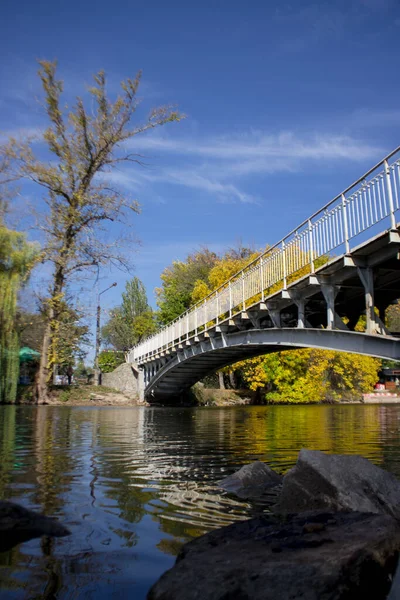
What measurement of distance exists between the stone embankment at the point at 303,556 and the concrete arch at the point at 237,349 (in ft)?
25.3

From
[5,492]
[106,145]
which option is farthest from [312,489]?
[106,145]

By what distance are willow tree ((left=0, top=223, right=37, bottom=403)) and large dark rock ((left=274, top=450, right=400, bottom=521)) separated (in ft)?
86.3

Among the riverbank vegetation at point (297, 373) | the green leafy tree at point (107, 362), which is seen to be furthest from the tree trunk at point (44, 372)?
the green leafy tree at point (107, 362)

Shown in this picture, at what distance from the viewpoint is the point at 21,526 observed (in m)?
Answer: 3.79

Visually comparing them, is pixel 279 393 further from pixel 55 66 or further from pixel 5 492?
pixel 5 492

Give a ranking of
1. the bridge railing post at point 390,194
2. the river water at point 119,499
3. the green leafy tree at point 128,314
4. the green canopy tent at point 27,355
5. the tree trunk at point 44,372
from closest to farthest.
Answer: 1. the river water at point 119,499
2. the bridge railing post at point 390,194
3. the tree trunk at point 44,372
4. the green canopy tent at point 27,355
5. the green leafy tree at point 128,314

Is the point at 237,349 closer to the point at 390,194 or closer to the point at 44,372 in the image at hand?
the point at 44,372

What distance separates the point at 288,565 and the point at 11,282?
28.3 m

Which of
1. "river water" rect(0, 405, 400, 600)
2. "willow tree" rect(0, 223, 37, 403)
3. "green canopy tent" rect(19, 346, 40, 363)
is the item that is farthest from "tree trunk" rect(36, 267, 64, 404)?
"river water" rect(0, 405, 400, 600)

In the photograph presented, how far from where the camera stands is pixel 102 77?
28516 mm

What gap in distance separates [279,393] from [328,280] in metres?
32.5

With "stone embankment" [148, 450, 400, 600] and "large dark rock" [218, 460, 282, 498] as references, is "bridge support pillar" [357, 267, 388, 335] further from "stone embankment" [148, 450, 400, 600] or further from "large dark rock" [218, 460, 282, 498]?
"stone embankment" [148, 450, 400, 600]

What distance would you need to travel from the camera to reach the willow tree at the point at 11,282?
28500 mm

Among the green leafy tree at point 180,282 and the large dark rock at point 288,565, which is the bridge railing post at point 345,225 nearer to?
the large dark rock at point 288,565
